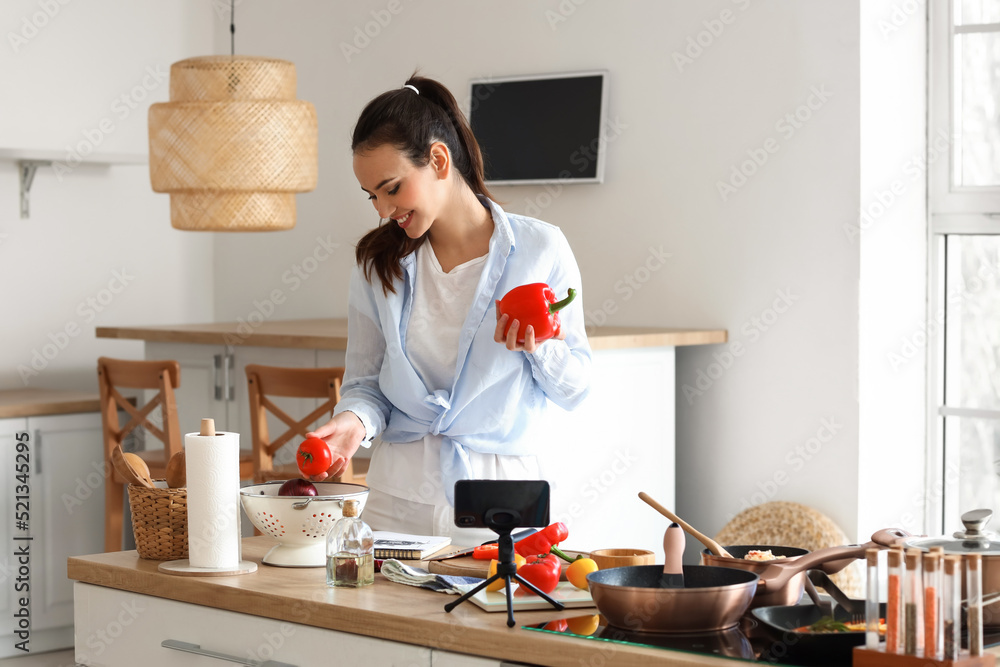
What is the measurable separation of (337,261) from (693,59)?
1.76 m

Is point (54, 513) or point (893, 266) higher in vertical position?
point (893, 266)

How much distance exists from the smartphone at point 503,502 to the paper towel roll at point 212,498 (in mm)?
392

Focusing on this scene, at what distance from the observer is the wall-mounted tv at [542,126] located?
161 inches

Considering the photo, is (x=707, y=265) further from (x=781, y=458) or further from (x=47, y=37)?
(x=47, y=37)

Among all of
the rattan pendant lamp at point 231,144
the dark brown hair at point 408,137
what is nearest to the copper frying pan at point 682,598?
the dark brown hair at point 408,137

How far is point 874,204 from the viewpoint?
11.9 ft

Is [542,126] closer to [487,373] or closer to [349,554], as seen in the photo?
[487,373]

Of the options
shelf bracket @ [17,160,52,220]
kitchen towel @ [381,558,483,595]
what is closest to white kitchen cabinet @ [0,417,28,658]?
shelf bracket @ [17,160,52,220]

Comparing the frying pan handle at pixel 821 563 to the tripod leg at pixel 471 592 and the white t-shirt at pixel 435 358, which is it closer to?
the tripod leg at pixel 471 592

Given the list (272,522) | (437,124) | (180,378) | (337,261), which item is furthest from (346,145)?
(272,522)

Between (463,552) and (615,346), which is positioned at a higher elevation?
(615,346)

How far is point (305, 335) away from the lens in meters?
3.64

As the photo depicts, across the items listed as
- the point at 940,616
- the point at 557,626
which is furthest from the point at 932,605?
the point at 557,626

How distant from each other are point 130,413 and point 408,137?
2398 millimetres
